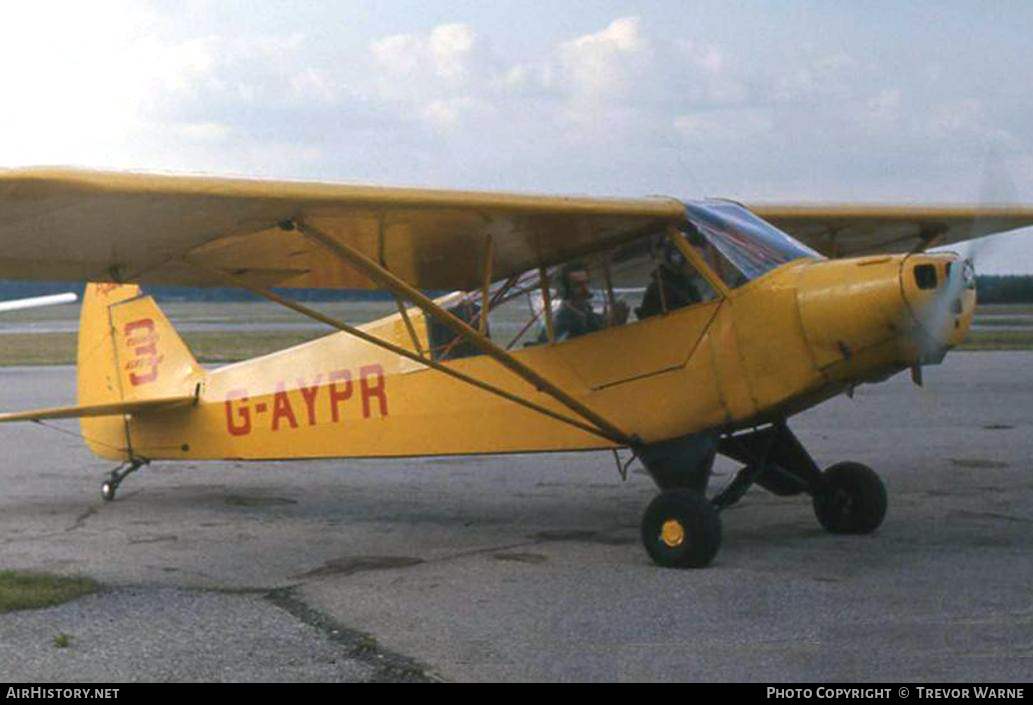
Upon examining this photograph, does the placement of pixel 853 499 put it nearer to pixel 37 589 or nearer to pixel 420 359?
pixel 420 359

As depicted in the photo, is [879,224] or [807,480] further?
[879,224]

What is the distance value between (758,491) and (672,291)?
10.6ft

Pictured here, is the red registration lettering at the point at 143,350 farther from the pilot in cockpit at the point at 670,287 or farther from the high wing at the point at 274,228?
the pilot in cockpit at the point at 670,287

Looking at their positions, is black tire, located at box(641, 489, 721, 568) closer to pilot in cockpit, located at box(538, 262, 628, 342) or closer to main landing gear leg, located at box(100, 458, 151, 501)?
pilot in cockpit, located at box(538, 262, 628, 342)

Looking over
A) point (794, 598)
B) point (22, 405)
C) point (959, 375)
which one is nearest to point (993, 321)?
point (959, 375)

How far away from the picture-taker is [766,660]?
560 centimetres

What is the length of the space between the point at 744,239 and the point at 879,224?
3009 mm

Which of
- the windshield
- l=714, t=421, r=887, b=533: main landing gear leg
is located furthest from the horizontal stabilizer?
the windshield

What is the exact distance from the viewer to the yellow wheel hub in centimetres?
775

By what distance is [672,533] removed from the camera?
7789mm

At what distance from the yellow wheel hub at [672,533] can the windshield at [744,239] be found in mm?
1494

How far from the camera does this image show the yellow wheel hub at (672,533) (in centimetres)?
775

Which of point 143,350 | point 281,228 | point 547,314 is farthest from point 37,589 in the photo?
point 143,350
